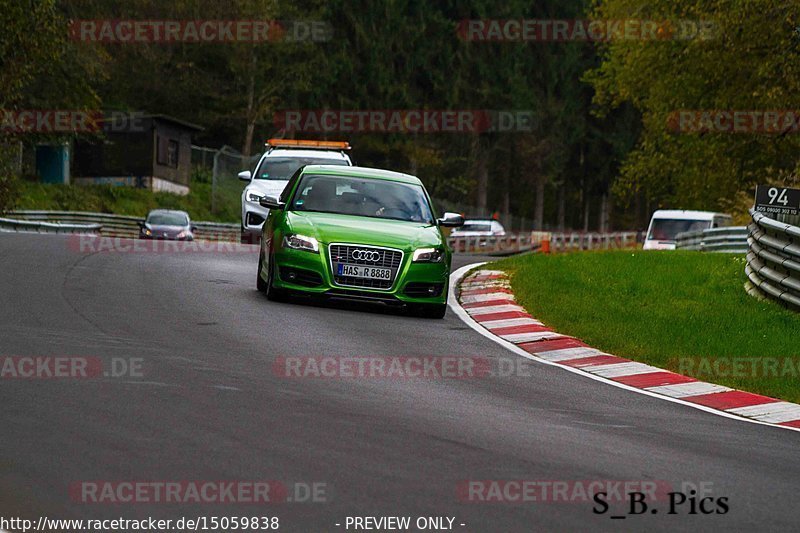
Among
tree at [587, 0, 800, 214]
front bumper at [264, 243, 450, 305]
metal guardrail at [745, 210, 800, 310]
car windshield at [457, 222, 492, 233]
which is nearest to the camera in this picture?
front bumper at [264, 243, 450, 305]

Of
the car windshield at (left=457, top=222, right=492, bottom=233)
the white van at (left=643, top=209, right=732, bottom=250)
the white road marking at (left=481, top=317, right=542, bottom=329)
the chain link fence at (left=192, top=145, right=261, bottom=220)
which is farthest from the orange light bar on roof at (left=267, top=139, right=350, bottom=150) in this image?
the car windshield at (left=457, top=222, right=492, bottom=233)

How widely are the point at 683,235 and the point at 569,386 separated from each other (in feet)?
84.4

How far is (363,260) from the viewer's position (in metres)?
16.2

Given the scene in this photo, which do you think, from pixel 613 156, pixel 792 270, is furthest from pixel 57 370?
pixel 613 156

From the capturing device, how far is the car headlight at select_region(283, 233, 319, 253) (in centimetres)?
1623

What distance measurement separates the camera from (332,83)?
7819 cm

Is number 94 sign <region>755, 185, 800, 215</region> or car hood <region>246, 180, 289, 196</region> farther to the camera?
car hood <region>246, 180, 289, 196</region>

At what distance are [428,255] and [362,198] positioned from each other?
1.64 metres

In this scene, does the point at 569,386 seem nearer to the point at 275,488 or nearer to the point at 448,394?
the point at 448,394

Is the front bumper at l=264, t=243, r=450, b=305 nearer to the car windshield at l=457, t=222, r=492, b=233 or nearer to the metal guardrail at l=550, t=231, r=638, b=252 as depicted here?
the metal guardrail at l=550, t=231, r=638, b=252

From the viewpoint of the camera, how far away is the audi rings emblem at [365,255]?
639 inches

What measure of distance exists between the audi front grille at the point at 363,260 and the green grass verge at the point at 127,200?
3595cm

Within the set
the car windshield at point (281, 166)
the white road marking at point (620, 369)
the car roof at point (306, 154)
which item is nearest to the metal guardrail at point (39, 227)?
the car roof at point (306, 154)

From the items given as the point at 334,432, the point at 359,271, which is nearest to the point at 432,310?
the point at 359,271
